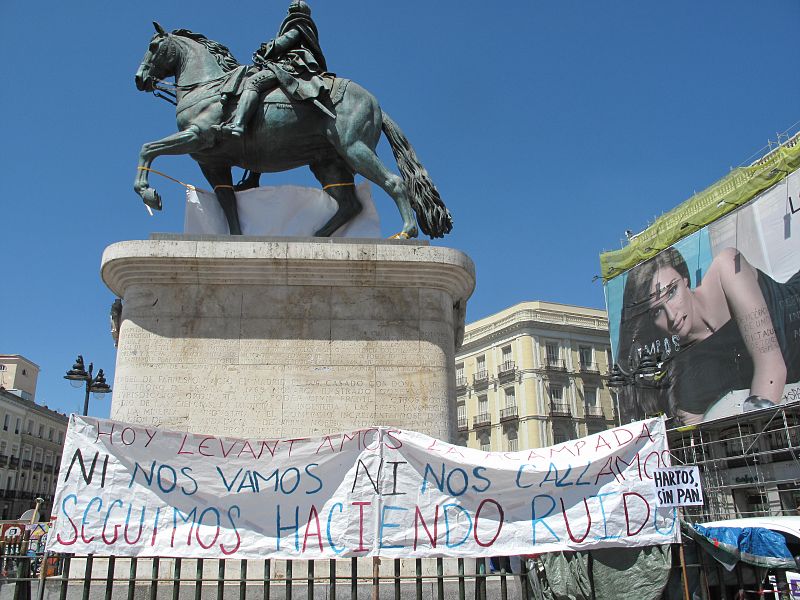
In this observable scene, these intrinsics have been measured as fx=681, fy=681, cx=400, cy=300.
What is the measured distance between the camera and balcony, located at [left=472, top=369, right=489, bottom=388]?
200 ft

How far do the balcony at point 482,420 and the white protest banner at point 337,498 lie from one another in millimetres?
55002

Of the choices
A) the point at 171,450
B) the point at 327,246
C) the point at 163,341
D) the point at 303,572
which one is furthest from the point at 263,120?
the point at 303,572

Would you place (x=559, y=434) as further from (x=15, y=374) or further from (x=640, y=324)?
(x=15, y=374)

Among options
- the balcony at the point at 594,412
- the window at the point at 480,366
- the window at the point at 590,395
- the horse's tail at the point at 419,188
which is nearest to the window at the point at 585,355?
the window at the point at 590,395

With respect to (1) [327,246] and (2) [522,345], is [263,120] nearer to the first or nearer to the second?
(1) [327,246]

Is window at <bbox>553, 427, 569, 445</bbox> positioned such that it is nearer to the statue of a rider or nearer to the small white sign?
the statue of a rider

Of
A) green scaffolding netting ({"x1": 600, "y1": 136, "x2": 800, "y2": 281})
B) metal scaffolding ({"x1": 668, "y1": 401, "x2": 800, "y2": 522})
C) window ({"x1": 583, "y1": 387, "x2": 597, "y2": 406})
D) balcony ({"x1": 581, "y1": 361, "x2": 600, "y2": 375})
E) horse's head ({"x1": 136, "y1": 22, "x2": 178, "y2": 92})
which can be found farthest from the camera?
balcony ({"x1": 581, "y1": 361, "x2": 600, "y2": 375})

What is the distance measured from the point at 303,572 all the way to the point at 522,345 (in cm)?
5269

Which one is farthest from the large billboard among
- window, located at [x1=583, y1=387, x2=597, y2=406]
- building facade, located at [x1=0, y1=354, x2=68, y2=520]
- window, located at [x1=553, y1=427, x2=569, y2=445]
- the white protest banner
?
building facade, located at [x1=0, y1=354, x2=68, y2=520]

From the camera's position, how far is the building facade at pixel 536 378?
5666 cm

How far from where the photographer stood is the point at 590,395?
59031mm

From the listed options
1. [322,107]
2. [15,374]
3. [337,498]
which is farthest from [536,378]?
[15,374]

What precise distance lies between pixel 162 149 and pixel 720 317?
33.8 meters

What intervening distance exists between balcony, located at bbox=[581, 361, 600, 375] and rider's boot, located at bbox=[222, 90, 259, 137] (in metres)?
54.1
